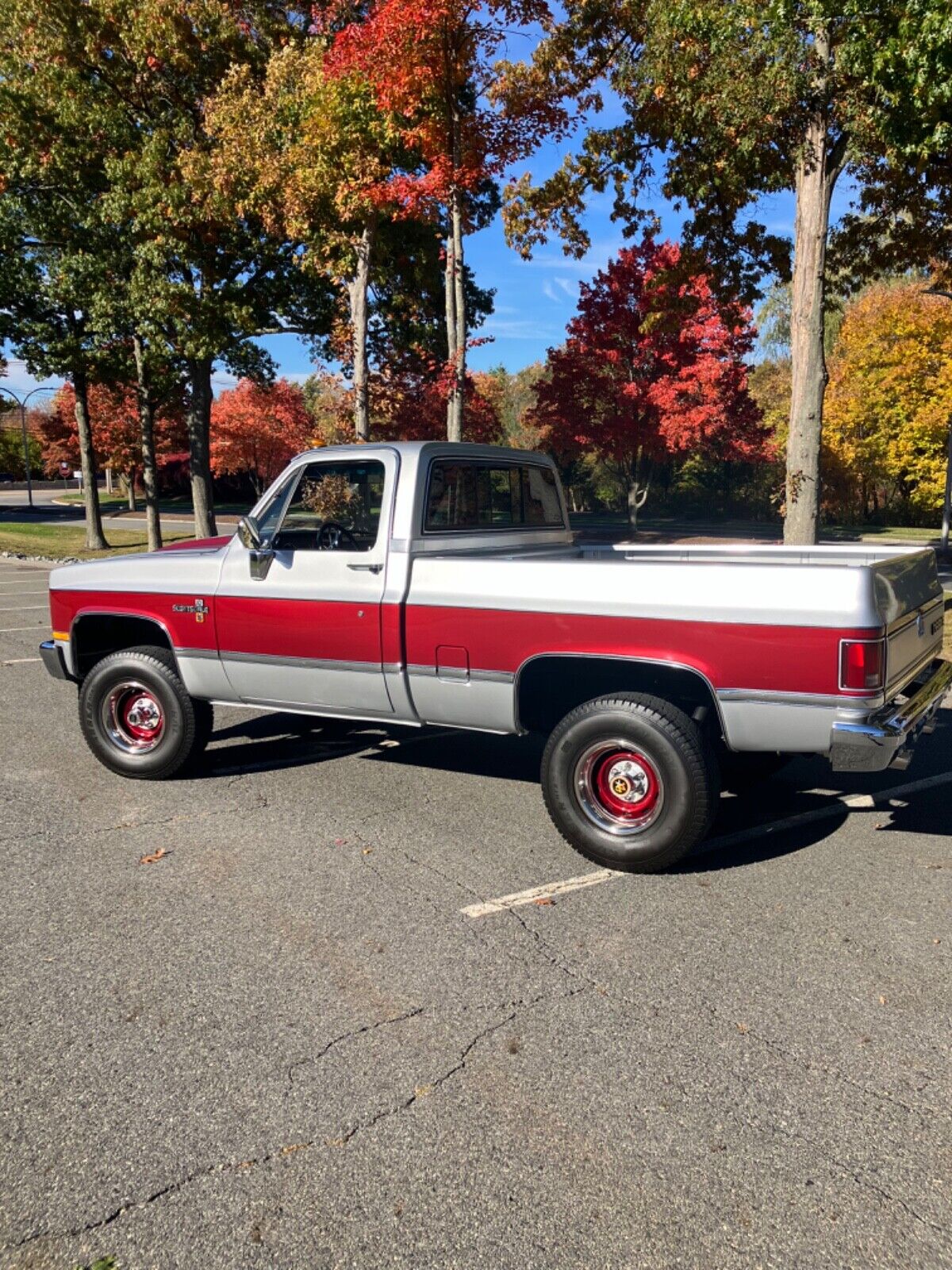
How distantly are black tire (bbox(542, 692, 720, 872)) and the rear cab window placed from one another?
1.50 m

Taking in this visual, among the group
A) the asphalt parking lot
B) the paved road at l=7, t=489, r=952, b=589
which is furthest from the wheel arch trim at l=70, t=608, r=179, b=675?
the paved road at l=7, t=489, r=952, b=589

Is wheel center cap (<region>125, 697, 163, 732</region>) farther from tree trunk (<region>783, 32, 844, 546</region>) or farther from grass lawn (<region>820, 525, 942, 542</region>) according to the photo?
grass lawn (<region>820, 525, 942, 542</region>)

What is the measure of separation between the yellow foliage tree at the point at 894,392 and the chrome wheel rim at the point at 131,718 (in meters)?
26.6

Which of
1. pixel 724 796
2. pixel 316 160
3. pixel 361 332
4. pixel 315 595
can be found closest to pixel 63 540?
pixel 361 332

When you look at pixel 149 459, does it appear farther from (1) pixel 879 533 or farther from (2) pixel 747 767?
(1) pixel 879 533

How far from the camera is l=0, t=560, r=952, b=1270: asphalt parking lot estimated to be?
2299 mm

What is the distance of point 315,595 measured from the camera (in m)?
5.11

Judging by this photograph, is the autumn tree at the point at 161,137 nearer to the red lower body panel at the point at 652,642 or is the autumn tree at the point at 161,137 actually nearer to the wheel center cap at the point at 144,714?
the wheel center cap at the point at 144,714

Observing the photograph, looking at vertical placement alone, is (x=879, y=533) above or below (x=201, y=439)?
below

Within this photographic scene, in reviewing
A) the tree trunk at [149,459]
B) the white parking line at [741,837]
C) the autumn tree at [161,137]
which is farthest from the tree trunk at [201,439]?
the white parking line at [741,837]

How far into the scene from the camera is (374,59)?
10.6 m

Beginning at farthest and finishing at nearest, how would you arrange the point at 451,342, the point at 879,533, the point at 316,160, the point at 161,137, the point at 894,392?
the point at 879,533 → the point at 894,392 → the point at 161,137 → the point at 316,160 → the point at 451,342

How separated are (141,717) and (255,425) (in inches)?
1648

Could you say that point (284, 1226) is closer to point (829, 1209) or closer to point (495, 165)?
point (829, 1209)
